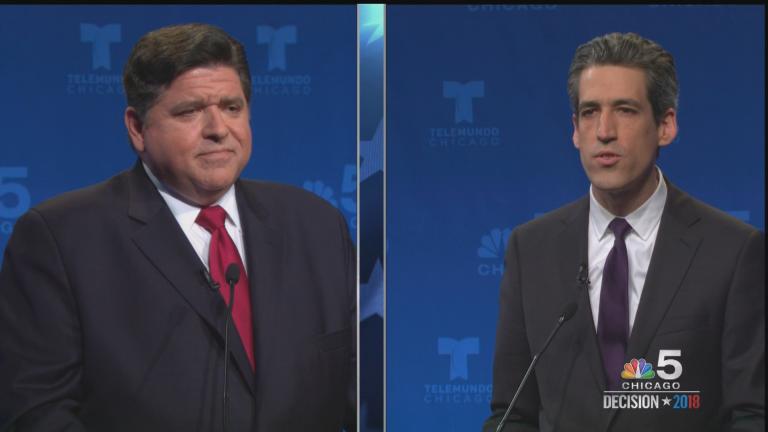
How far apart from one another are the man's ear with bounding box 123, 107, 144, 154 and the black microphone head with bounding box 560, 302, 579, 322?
1.26 metres

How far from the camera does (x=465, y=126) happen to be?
297 cm

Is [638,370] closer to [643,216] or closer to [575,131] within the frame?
[643,216]

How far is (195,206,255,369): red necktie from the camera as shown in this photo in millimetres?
2732

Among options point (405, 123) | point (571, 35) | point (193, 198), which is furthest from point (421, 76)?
Answer: point (193, 198)

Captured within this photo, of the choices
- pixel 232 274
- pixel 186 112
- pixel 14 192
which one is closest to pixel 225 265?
pixel 232 274

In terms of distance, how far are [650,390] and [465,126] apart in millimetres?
914

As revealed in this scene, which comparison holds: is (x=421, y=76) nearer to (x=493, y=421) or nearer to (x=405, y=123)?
(x=405, y=123)

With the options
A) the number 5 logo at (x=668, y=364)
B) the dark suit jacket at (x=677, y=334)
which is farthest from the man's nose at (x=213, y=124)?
the number 5 logo at (x=668, y=364)

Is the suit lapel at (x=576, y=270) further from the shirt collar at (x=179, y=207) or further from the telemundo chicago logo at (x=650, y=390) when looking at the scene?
the shirt collar at (x=179, y=207)

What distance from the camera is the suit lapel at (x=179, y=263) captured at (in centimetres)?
268

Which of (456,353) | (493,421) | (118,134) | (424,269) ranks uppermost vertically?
(118,134)

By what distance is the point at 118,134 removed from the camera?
2936 millimetres

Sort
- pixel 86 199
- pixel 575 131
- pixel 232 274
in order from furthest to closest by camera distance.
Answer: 1. pixel 575 131
2. pixel 86 199
3. pixel 232 274

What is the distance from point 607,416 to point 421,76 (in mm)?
1112
